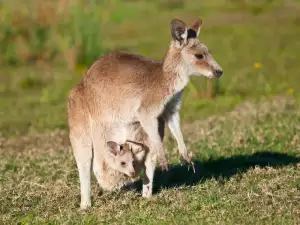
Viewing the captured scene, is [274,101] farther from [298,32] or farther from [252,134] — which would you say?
[298,32]

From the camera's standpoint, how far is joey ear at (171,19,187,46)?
5730 mm

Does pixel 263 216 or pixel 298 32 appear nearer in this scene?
pixel 263 216

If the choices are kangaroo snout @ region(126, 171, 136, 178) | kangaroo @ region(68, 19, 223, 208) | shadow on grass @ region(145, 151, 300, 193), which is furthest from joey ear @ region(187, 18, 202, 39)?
shadow on grass @ region(145, 151, 300, 193)

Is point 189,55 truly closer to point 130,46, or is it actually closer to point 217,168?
point 217,168

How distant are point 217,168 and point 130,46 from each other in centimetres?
793

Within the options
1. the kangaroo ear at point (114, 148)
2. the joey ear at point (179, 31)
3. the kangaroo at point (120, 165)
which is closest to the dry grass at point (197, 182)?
the kangaroo at point (120, 165)

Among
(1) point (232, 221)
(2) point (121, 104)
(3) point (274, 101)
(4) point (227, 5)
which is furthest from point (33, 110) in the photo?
(4) point (227, 5)

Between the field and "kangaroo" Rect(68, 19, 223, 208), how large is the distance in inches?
16.8

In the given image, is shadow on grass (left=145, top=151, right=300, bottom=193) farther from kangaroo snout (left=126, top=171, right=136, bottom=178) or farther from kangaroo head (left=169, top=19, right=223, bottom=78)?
kangaroo head (left=169, top=19, right=223, bottom=78)

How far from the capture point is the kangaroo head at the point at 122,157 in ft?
19.6

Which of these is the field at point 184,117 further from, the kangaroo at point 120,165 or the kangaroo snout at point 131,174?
the kangaroo snout at point 131,174

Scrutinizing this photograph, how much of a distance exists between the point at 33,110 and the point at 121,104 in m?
5.20

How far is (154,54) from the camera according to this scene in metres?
13.8

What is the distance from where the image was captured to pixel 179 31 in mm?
5797
